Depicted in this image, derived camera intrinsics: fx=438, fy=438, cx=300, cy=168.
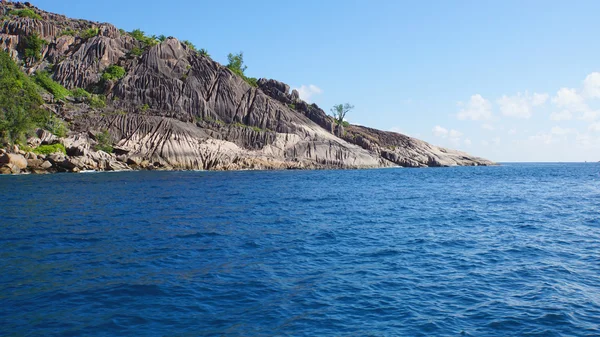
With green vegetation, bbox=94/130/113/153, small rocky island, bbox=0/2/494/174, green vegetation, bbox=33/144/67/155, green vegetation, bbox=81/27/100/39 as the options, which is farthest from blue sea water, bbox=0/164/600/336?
green vegetation, bbox=81/27/100/39

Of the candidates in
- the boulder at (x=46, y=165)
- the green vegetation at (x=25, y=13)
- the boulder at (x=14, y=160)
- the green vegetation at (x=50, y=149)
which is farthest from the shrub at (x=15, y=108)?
the green vegetation at (x=25, y=13)

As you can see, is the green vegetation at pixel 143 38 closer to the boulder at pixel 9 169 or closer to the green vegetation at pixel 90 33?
the green vegetation at pixel 90 33

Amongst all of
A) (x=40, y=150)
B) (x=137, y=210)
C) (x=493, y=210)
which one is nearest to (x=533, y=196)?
(x=493, y=210)

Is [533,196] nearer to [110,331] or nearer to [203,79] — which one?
[110,331]

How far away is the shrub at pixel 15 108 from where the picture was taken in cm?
7350

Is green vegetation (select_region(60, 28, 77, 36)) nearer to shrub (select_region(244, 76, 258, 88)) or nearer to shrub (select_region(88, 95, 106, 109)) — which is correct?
shrub (select_region(88, 95, 106, 109))

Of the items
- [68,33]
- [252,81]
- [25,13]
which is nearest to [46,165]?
[68,33]

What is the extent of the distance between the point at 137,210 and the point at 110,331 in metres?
23.2

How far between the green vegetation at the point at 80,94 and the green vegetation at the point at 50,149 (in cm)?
2695

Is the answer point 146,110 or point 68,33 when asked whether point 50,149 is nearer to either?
point 146,110

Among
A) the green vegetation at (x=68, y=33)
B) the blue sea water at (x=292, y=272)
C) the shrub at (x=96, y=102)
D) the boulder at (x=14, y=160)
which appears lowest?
the blue sea water at (x=292, y=272)

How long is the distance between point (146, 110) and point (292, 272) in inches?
3927

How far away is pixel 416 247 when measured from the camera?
23.1 meters

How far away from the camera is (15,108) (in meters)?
74.5
